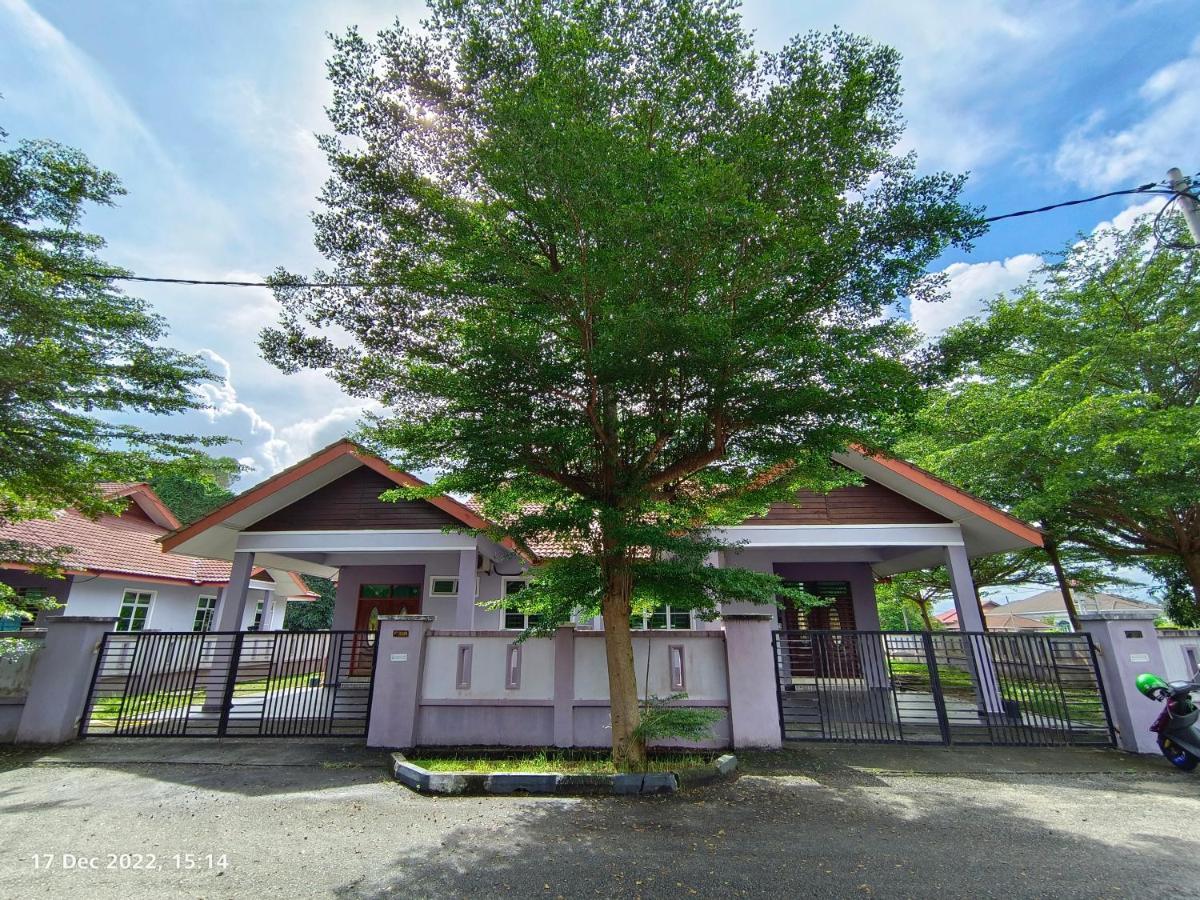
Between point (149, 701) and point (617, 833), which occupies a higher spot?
point (149, 701)

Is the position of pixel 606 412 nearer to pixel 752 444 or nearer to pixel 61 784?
pixel 752 444

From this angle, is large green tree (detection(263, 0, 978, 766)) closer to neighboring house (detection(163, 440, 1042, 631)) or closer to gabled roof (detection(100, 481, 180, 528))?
neighboring house (detection(163, 440, 1042, 631))

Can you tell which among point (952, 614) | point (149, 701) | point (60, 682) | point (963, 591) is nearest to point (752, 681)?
point (963, 591)

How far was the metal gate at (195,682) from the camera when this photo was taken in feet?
23.8

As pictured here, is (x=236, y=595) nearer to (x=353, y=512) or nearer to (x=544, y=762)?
(x=353, y=512)

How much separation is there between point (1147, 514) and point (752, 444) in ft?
43.5

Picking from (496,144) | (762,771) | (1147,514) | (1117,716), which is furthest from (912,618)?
(496,144)

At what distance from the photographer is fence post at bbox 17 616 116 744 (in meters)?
6.77

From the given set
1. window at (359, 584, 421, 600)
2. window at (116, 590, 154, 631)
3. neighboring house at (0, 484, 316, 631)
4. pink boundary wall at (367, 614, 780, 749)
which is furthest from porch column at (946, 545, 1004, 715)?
window at (116, 590, 154, 631)

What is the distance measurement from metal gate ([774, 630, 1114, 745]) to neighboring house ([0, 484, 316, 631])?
9.95m

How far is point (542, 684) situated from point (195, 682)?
4.99 metres

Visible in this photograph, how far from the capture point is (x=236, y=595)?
1005 centimetres

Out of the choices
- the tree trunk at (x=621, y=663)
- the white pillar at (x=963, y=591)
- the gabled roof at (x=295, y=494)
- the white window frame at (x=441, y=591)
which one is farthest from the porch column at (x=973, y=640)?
the white window frame at (x=441, y=591)

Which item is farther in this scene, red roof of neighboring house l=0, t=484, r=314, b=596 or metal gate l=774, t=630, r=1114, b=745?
red roof of neighboring house l=0, t=484, r=314, b=596
